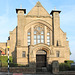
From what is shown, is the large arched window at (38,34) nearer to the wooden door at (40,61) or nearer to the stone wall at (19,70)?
the wooden door at (40,61)

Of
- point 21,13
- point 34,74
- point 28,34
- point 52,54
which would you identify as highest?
point 21,13

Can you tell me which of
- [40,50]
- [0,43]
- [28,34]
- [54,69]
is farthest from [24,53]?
[54,69]

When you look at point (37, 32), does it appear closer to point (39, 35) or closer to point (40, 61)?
point (39, 35)

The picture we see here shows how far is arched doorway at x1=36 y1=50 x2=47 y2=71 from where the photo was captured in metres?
29.4

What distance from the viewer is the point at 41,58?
29.8m

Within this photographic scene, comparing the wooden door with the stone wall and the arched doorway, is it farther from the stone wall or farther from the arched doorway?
the stone wall

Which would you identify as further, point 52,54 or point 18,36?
point 18,36

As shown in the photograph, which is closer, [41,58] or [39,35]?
[41,58]

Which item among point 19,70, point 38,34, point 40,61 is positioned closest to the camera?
point 19,70

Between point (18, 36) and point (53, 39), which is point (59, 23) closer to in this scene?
point (53, 39)

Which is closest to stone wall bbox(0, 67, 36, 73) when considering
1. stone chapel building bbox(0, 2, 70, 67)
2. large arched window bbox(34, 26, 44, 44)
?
stone chapel building bbox(0, 2, 70, 67)

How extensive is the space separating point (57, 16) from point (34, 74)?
18539 millimetres

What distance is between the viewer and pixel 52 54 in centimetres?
2856

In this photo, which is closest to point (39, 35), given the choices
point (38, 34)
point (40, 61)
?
point (38, 34)
